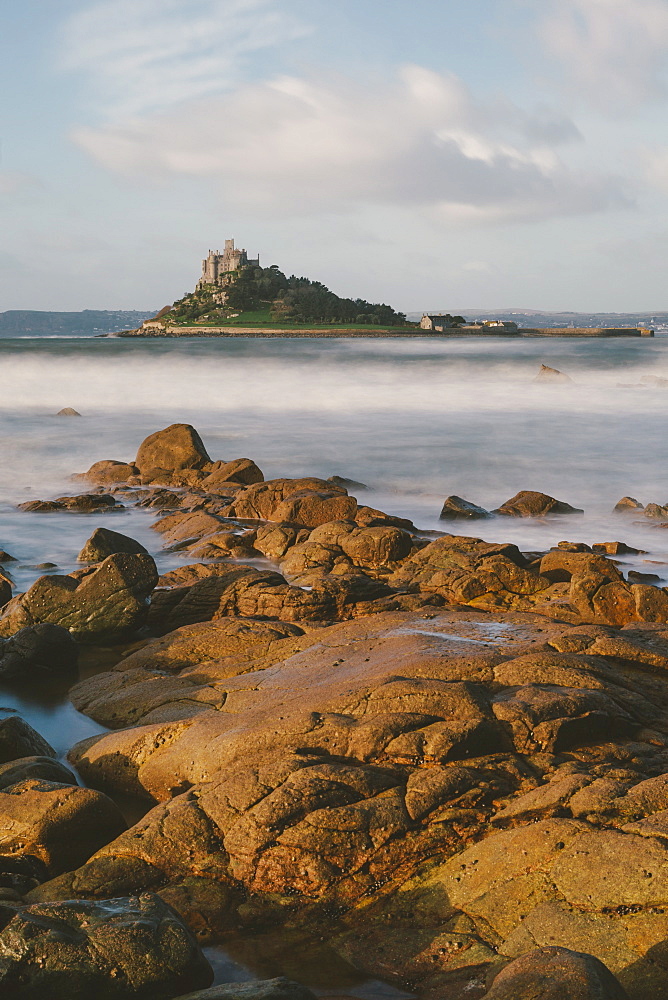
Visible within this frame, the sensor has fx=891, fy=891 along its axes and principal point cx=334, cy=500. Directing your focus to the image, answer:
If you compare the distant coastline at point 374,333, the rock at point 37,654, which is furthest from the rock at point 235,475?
the distant coastline at point 374,333

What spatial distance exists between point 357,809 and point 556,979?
1.65 m

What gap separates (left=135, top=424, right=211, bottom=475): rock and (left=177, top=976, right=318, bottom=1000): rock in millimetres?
17143

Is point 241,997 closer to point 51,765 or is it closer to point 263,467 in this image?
point 51,765

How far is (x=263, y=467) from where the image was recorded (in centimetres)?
2459

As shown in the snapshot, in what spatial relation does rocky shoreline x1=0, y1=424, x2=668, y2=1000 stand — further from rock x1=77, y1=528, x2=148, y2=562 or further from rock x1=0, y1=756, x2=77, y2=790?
rock x1=77, y1=528, x2=148, y2=562

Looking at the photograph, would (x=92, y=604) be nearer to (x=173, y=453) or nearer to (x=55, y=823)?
(x=55, y=823)

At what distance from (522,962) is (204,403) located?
39162mm

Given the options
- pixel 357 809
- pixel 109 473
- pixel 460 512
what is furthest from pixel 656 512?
pixel 357 809

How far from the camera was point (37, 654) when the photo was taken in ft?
27.7

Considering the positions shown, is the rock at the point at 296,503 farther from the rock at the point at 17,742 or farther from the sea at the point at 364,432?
the rock at the point at 17,742

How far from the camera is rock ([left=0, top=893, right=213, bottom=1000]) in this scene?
3510 mm

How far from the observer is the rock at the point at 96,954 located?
351 centimetres

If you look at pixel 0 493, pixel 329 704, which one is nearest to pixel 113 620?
pixel 329 704

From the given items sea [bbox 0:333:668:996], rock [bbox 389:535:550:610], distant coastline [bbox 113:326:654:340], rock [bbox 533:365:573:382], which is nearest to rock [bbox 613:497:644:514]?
sea [bbox 0:333:668:996]
